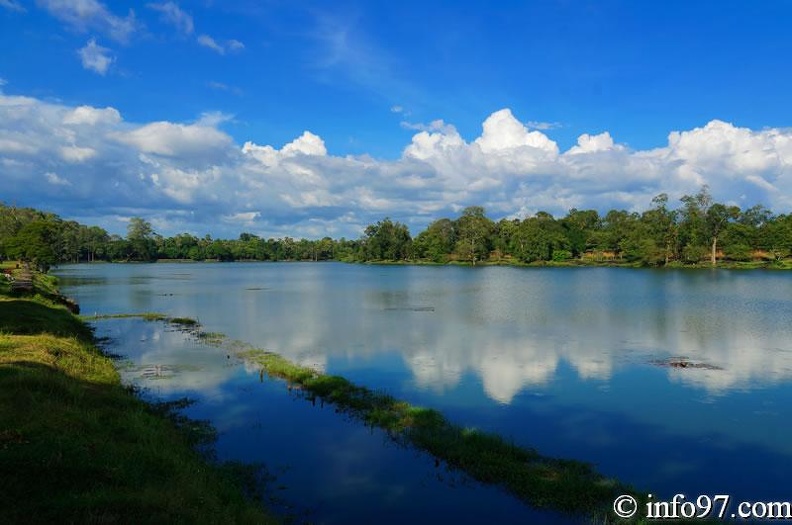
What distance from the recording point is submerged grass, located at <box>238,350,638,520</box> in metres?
10.9

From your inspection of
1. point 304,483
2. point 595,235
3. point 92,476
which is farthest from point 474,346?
point 595,235

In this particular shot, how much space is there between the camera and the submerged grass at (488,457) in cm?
1091

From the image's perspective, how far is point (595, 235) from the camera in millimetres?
140500

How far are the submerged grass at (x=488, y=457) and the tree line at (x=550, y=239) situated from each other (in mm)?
76012

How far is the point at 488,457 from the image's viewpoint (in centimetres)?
1260

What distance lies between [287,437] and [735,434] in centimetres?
1266

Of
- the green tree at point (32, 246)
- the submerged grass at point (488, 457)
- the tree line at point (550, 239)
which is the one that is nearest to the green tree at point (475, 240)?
the tree line at point (550, 239)

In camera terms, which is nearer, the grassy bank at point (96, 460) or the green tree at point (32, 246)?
the grassy bank at point (96, 460)

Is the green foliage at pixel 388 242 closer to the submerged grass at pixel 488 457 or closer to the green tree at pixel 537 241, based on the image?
the green tree at pixel 537 241

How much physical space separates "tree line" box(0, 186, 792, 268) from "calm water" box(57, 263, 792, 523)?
65272mm

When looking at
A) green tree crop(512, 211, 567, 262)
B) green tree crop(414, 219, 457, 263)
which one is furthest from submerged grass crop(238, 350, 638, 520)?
green tree crop(414, 219, 457, 263)

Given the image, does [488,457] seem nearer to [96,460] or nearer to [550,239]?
[96,460]

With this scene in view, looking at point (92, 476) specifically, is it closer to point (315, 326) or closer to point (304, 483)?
point (304, 483)

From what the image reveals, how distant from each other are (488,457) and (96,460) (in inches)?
327
